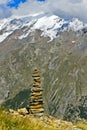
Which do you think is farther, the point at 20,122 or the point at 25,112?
the point at 25,112

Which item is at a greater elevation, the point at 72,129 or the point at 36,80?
the point at 36,80

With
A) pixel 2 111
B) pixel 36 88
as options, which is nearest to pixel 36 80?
pixel 36 88

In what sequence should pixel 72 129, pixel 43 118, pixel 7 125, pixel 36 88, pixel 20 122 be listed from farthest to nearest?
pixel 36 88
pixel 43 118
pixel 72 129
pixel 20 122
pixel 7 125

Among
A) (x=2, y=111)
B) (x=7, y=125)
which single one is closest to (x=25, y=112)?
(x=2, y=111)

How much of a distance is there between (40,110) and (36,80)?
1.94 meters

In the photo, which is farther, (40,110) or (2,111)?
(40,110)

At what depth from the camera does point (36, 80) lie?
733 inches

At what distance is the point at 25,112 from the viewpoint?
17.3 meters

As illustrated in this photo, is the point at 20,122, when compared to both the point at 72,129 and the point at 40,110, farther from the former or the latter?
the point at 40,110

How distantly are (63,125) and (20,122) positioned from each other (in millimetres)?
4314

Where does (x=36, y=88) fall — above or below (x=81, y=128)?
above

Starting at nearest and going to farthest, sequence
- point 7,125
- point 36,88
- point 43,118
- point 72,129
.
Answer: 1. point 7,125
2. point 72,129
3. point 43,118
4. point 36,88

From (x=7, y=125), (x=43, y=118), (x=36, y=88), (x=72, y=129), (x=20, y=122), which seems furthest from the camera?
(x=36, y=88)

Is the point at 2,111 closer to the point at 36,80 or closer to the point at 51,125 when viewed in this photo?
the point at 51,125
